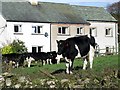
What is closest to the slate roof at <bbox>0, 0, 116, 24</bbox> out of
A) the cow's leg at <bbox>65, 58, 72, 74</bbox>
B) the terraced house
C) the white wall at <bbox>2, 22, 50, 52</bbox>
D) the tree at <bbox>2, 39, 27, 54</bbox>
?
the terraced house

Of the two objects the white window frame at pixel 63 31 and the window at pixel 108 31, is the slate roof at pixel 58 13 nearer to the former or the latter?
the white window frame at pixel 63 31

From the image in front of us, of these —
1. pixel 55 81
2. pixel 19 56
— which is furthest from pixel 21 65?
pixel 55 81

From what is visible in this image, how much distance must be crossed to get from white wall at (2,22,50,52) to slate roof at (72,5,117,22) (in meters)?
3.63

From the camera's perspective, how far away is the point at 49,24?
2527cm

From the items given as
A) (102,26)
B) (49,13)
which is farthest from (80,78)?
(102,26)

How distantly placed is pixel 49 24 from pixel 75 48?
12832 millimetres

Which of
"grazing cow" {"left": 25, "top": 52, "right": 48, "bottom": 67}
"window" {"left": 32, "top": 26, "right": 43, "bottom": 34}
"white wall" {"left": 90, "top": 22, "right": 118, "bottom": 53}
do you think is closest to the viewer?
"grazing cow" {"left": 25, "top": 52, "right": 48, "bottom": 67}

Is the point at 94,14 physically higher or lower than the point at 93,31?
higher

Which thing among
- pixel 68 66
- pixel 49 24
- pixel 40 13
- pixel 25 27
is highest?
pixel 40 13

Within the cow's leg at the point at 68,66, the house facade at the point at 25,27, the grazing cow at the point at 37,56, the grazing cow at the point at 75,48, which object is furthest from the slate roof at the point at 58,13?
the cow's leg at the point at 68,66

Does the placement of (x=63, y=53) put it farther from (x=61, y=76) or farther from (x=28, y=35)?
(x=28, y=35)

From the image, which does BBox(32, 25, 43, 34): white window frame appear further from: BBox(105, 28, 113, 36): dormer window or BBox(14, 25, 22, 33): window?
BBox(105, 28, 113, 36): dormer window

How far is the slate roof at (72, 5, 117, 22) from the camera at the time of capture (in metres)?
27.8

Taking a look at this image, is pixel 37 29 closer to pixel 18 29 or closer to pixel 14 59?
pixel 18 29
